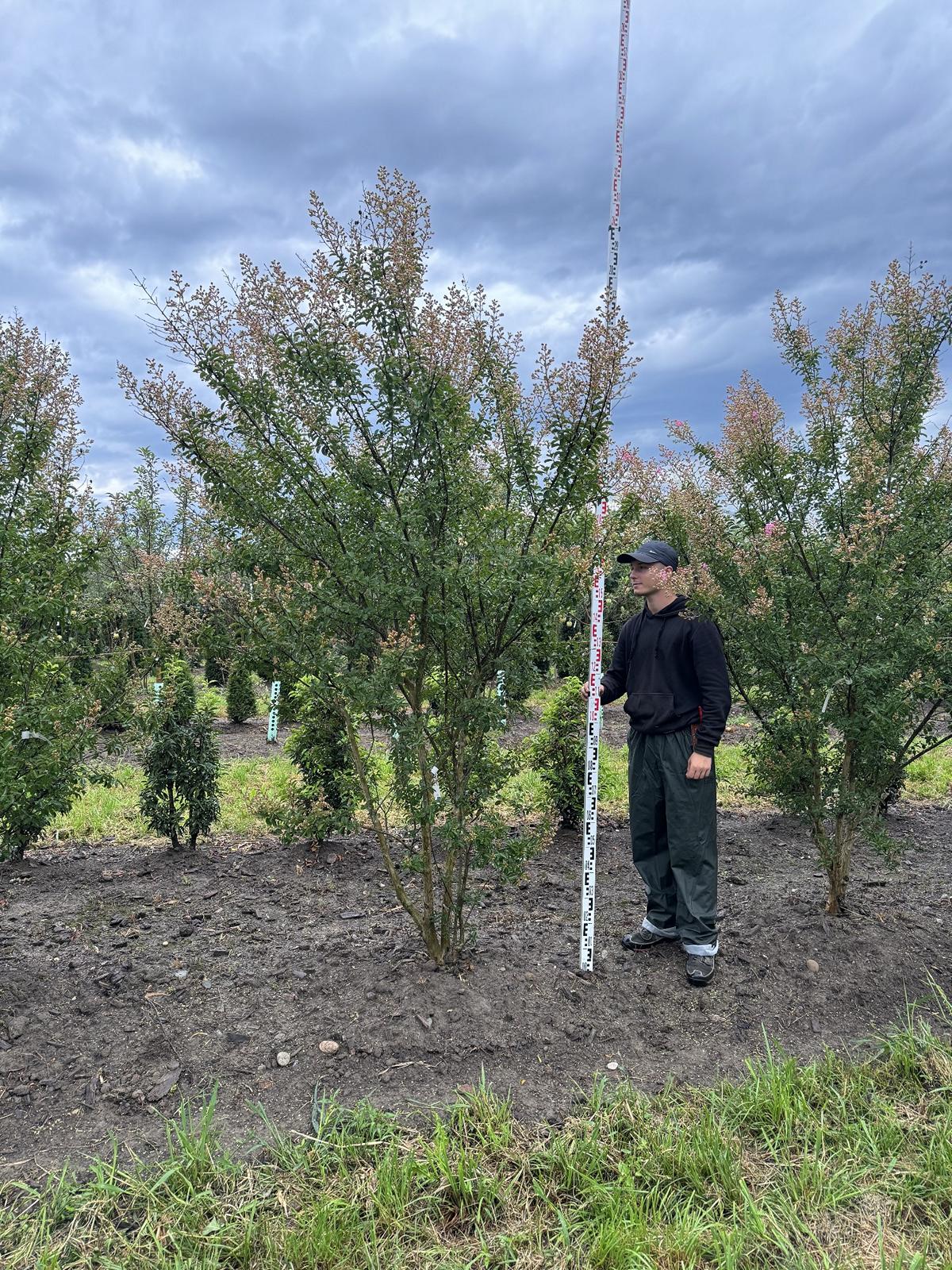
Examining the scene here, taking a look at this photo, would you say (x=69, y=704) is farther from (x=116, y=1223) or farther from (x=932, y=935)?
(x=932, y=935)

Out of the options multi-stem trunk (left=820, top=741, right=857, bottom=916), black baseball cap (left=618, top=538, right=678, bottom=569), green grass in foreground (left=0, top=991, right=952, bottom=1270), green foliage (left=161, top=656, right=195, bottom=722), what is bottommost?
green grass in foreground (left=0, top=991, right=952, bottom=1270)

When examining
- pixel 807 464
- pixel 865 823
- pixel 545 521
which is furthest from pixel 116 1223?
pixel 807 464

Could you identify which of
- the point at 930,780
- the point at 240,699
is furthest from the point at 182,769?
the point at 930,780

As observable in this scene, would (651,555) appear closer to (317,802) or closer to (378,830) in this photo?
(378,830)

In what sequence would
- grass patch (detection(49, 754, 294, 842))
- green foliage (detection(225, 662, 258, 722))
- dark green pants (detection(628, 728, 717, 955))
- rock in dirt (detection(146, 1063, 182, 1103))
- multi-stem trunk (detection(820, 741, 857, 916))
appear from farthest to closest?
green foliage (detection(225, 662, 258, 722))
grass patch (detection(49, 754, 294, 842))
multi-stem trunk (detection(820, 741, 857, 916))
dark green pants (detection(628, 728, 717, 955))
rock in dirt (detection(146, 1063, 182, 1103))

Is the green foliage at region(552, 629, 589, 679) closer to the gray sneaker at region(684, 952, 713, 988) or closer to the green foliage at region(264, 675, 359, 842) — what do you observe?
the green foliage at region(264, 675, 359, 842)

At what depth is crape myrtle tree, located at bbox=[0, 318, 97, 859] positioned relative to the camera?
3.33m

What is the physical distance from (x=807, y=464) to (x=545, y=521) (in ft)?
6.27

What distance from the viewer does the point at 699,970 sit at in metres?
3.66

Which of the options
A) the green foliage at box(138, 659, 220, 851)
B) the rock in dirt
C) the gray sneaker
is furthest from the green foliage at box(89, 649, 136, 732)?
the gray sneaker

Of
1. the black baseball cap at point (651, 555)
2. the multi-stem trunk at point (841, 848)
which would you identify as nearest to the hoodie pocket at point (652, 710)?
the black baseball cap at point (651, 555)

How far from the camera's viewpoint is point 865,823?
3.96 metres

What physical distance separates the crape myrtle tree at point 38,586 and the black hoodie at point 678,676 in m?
2.56

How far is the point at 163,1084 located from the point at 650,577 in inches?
115
